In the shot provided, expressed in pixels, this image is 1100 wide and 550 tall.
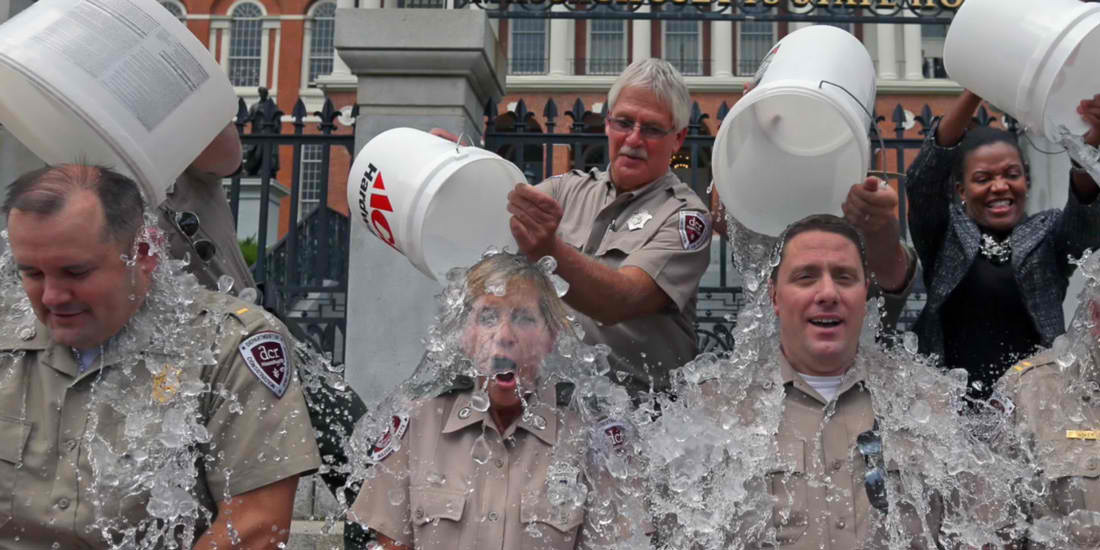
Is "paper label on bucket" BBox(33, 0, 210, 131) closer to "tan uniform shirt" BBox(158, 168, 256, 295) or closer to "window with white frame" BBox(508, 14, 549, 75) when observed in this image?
"tan uniform shirt" BBox(158, 168, 256, 295)

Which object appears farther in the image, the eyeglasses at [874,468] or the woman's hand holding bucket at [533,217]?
the woman's hand holding bucket at [533,217]

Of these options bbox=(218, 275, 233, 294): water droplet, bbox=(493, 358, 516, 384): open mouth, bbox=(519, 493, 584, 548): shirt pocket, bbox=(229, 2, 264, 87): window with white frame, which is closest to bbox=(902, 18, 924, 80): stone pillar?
bbox=(229, 2, 264, 87): window with white frame

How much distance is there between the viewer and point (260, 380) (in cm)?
263

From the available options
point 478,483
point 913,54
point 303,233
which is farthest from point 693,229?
point 913,54

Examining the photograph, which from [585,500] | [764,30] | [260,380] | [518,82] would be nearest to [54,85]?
[260,380]

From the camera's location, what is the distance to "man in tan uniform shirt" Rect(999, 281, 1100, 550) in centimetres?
255

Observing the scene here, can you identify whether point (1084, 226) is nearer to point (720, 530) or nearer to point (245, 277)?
point (720, 530)

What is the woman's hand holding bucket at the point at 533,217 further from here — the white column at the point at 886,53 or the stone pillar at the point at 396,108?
the white column at the point at 886,53

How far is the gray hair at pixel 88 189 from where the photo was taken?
8.22 feet

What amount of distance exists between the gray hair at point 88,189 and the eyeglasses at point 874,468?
1.91m

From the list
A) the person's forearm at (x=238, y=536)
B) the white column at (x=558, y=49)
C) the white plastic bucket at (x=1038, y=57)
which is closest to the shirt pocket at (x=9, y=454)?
the person's forearm at (x=238, y=536)

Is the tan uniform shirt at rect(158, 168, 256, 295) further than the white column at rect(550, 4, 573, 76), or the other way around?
the white column at rect(550, 4, 573, 76)

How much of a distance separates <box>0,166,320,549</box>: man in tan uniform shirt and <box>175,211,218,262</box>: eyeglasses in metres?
0.56

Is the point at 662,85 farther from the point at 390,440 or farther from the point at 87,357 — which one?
the point at 87,357
